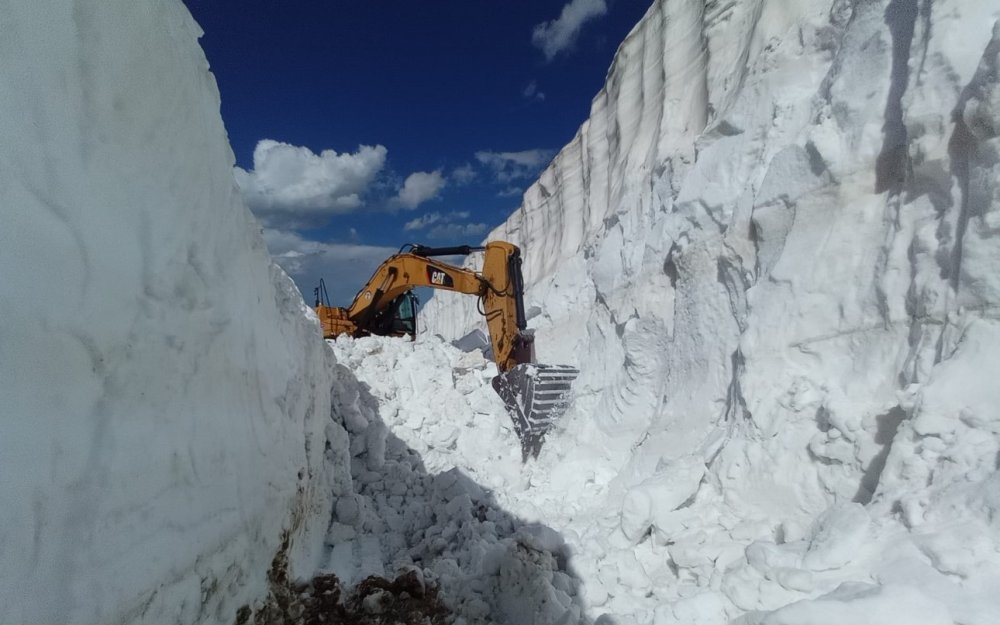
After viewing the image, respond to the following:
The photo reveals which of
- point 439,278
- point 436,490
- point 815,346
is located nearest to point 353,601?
point 436,490

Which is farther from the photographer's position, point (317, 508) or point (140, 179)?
point (317, 508)

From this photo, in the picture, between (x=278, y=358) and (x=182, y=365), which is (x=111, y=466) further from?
(x=278, y=358)

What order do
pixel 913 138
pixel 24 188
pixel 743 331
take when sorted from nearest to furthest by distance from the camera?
1. pixel 24 188
2. pixel 913 138
3. pixel 743 331

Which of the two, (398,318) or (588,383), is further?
(398,318)

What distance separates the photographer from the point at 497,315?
7.37m

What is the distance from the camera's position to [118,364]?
185 cm

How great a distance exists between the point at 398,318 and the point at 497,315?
2.75 meters

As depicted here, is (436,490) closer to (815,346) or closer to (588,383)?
(588,383)

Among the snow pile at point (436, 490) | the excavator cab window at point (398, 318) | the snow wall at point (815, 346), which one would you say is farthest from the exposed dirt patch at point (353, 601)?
the excavator cab window at point (398, 318)

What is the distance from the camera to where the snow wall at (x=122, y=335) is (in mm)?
1484

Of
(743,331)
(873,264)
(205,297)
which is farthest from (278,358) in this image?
(873,264)

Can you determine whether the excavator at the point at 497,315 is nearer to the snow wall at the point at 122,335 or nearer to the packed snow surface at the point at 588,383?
the packed snow surface at the point at 588,383

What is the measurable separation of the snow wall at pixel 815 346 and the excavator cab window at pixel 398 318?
350cm

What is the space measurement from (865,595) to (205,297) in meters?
3.02
